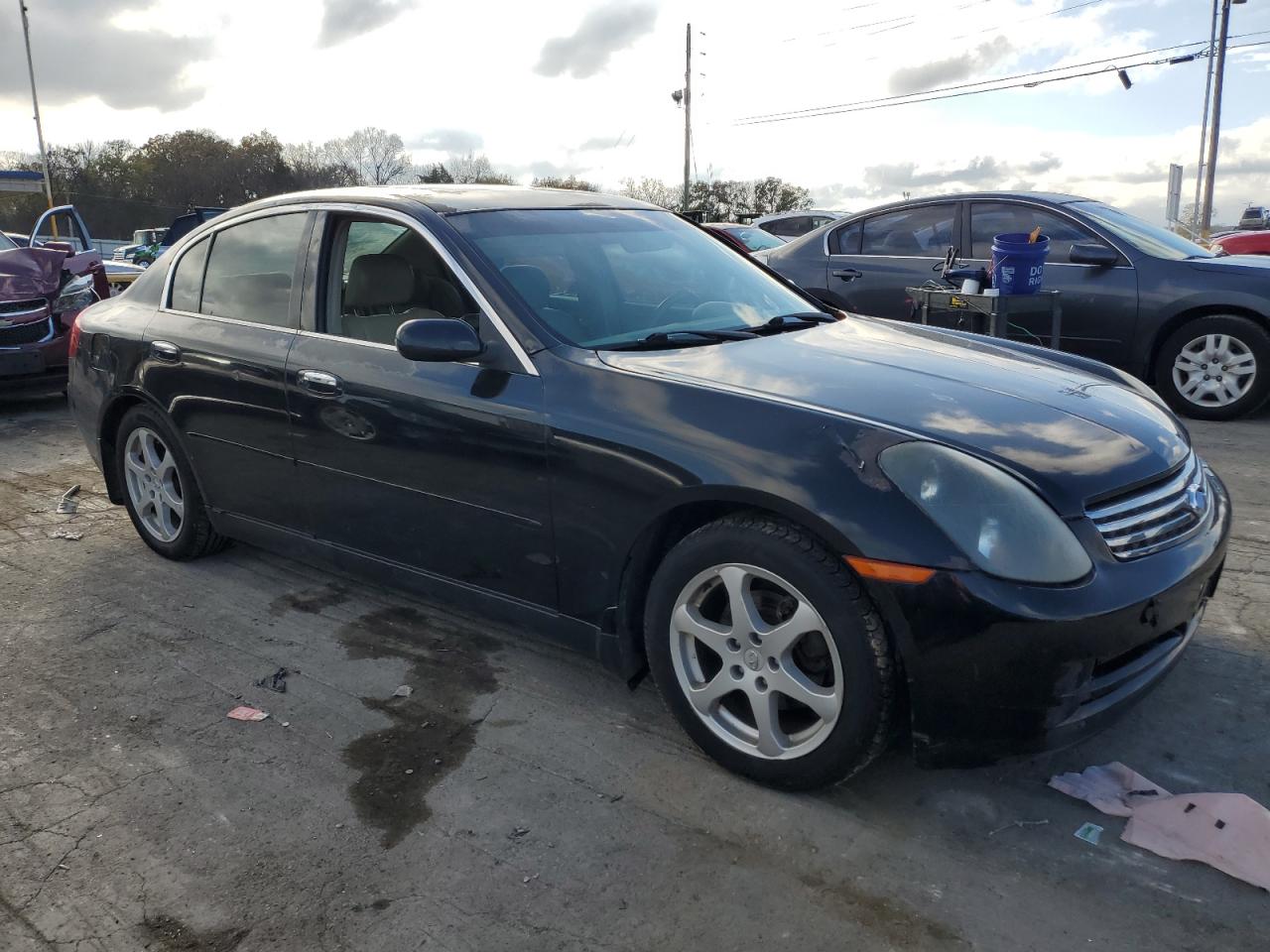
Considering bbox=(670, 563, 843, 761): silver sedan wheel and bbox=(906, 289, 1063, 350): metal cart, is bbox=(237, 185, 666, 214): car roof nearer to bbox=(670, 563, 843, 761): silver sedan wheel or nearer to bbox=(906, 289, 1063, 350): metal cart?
bbox=(670, 563, 843, 761): silver sedan wheel

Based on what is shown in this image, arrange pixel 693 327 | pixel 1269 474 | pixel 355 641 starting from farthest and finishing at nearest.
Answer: pixel 1269 474 < pixel 355 641 < pixel 693 327

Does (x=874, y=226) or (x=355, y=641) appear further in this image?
(x=874, y=226)

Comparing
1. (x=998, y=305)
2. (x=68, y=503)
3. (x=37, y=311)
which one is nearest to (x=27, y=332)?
(x=37, y=311)

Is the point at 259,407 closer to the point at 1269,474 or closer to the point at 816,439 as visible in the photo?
the point at 816,439

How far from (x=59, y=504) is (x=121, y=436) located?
53.0 inches

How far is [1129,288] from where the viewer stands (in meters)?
7.37

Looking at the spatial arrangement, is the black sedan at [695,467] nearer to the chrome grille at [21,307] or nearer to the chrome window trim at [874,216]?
the chrome window trim at [874,216]

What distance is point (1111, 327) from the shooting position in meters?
7.47

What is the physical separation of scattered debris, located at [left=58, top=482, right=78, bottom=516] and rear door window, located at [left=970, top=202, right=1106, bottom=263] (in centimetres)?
647

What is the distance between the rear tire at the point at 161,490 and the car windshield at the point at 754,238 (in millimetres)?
11195

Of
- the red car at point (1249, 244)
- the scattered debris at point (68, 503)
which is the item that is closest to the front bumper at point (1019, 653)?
the scattered debris at point (68, 503)

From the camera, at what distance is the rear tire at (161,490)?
4.56m

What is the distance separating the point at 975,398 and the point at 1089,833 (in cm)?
119

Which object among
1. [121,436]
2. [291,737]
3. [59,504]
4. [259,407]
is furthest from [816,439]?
[59,504]
